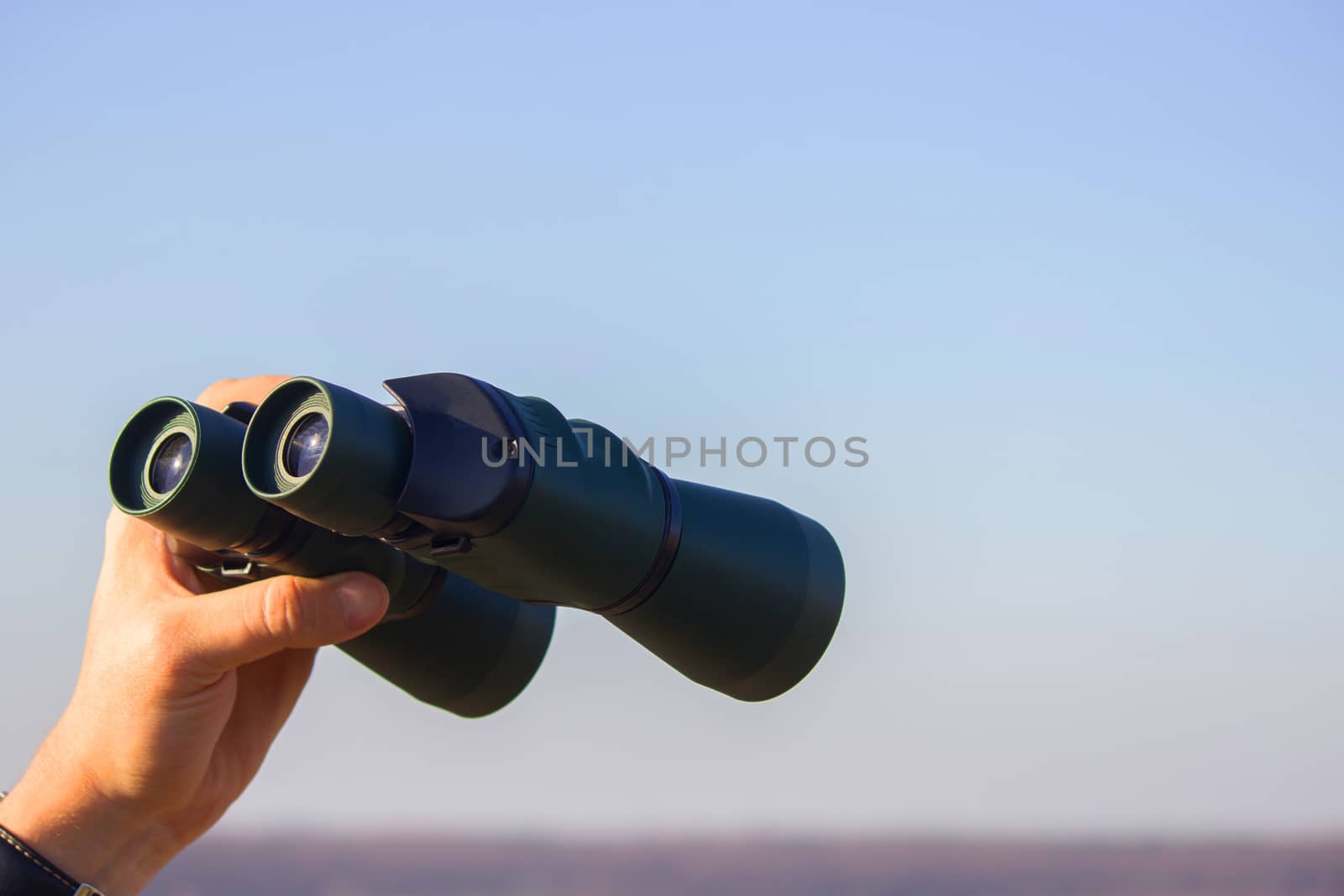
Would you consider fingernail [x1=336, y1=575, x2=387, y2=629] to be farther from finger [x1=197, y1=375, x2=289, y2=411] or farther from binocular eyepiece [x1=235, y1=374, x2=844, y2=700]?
finger [x1=197, y1=375, x2=289, y2=411]

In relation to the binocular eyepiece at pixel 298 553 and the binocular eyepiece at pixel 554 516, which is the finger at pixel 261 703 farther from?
the binocular eyepiece at pixel 554 516

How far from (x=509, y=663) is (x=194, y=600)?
0.62 meters

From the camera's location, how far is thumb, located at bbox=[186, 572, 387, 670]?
1493 millimetres

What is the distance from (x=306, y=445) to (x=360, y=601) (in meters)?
0.28

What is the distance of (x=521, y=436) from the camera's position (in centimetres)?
139

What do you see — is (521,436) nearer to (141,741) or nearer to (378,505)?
(378,505)

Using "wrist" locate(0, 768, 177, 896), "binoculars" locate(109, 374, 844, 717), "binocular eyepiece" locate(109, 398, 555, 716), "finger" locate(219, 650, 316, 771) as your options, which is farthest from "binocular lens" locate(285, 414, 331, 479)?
"finger" locate(219, 650, 316, 771)

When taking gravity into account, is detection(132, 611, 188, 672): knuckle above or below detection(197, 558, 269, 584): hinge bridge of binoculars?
below

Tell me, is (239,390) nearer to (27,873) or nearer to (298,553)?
(298,553)

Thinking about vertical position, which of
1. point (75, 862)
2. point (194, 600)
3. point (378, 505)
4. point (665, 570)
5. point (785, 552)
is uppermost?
point (785, 552)

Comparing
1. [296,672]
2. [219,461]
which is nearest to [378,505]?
[219,461]

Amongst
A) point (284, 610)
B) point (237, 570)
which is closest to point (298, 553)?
point (284, 610)

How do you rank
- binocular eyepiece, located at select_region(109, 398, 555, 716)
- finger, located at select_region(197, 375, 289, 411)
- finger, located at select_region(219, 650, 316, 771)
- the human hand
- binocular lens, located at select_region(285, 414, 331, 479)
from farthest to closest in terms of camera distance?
finger, located at select_region(219, 650, 316, 771) < finger, located at select_region(197, 375, 289, 411) < the human hand < binocular eyepiece, located at select_region(109, 398, 555, 716) < binocular lens, located at select_region(285, 414, 331, 479)

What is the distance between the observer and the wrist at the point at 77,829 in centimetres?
168
